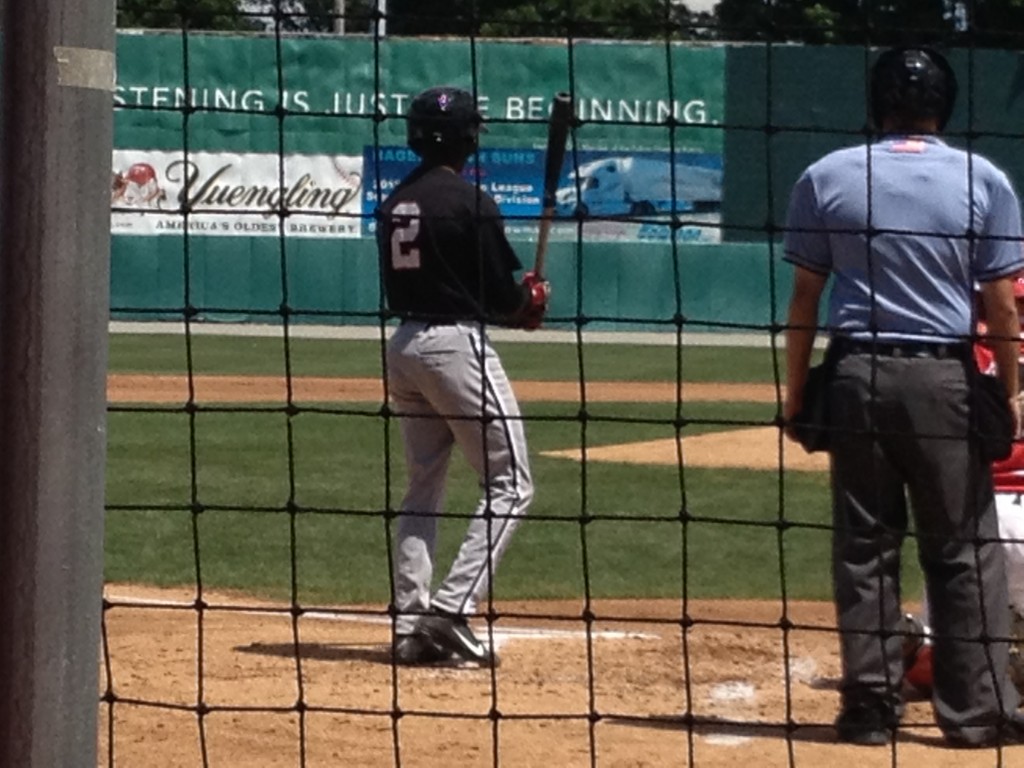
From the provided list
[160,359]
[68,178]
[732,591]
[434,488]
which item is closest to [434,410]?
[434,488]

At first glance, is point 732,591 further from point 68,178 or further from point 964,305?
point 68,178

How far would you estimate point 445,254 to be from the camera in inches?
260

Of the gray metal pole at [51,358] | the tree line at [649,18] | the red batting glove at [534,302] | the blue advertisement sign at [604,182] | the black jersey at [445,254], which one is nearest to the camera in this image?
the gray metal pole at [51,358]

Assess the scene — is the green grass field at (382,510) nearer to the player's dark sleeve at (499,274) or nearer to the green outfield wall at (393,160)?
the player's dark sleeve at (499,274)

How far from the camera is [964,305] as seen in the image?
565 centimetres

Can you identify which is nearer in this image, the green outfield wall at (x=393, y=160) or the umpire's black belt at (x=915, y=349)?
the umpire's black belt at (x=915, y=349)

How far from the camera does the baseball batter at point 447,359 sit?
260 inches

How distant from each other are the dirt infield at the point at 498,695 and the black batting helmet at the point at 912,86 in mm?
1457

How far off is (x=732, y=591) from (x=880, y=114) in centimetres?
337

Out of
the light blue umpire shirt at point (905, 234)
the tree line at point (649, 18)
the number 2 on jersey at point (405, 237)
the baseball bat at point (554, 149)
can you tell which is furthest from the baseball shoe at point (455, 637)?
the tree line at point (649, 18)

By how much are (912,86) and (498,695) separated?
7.07 feet

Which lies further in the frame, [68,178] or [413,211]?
[413,211]

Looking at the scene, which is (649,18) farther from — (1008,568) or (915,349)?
(915,349)

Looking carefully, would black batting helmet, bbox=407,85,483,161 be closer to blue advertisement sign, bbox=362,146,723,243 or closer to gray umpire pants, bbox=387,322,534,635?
gray umpire pants, bbox=387,322,534,635
